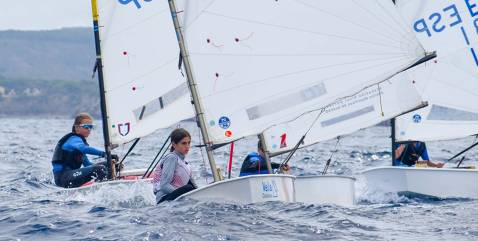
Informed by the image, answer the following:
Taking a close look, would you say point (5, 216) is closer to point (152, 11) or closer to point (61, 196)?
point (61, 196)

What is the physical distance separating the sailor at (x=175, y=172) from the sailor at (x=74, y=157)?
2963mm

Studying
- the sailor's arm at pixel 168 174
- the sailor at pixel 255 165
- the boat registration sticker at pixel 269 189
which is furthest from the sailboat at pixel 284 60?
the sailor at pixel 255 165

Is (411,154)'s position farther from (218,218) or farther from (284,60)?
(218,218)

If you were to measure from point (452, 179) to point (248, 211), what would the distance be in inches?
163

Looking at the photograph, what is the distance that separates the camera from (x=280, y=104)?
1099 centimetres

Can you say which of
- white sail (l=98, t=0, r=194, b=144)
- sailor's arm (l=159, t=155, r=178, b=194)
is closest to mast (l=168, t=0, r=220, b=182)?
sailor's arm (l=159, t=155, r=178, b=194)

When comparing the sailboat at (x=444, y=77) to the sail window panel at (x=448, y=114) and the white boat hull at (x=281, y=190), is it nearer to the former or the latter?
the sail window panel at (x=448, y=114)

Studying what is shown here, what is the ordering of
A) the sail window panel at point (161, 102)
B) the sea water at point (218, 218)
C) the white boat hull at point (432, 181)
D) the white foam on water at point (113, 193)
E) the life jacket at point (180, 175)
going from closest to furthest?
the sea water at point (218, 218), the life jacket at point (180, 175), the white foam on water at point (113, 193), the white boat hull at point (432, 181), the sail window panel at point (161, 102)

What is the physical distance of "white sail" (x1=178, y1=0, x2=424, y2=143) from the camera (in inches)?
428

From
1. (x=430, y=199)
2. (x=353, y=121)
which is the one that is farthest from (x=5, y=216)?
(x=430, y=199)

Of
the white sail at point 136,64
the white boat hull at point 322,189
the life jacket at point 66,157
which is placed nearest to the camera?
the white boat hull at point 322,189

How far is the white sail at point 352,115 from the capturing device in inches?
463

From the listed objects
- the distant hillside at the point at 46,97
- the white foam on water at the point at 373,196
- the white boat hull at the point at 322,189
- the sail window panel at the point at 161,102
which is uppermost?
the distant hillside at the point at 46,97

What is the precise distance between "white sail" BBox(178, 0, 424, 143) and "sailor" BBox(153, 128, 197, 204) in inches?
24.6
